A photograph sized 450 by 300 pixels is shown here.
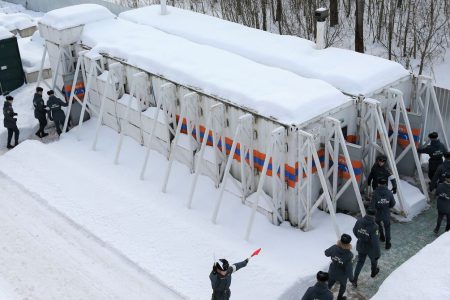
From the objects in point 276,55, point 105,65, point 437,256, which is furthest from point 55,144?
point 437,256

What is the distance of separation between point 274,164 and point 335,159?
1203mm

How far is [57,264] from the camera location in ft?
34.7

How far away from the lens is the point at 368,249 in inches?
376

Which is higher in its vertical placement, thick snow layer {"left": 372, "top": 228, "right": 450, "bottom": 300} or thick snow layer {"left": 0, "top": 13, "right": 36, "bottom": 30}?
thick snow layer {"left": 0, "top": 13, "right": 36, "bottom": 30}

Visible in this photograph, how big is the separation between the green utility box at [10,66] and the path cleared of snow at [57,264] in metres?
6.04

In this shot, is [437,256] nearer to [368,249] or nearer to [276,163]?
[368,249]

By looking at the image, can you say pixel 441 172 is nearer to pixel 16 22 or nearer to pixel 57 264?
pixel 57 264

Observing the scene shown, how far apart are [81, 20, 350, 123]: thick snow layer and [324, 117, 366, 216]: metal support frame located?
1.32 feet

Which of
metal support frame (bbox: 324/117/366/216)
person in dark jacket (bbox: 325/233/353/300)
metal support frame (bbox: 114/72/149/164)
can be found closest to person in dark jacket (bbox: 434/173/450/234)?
metal support frame (bbox: 324/117/366/216)

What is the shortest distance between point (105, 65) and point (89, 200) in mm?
3920

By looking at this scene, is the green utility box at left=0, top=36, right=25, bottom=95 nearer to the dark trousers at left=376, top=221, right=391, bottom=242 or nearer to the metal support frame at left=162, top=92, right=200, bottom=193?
the metal support frame at left=162, top=92, right=200, bottom=193

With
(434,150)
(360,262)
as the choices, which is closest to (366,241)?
(360,262)

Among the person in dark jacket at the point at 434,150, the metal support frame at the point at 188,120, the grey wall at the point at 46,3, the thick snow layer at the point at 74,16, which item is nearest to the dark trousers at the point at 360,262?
the person in dark jacket at the point at 434,150

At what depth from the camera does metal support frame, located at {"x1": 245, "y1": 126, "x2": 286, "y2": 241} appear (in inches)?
404
